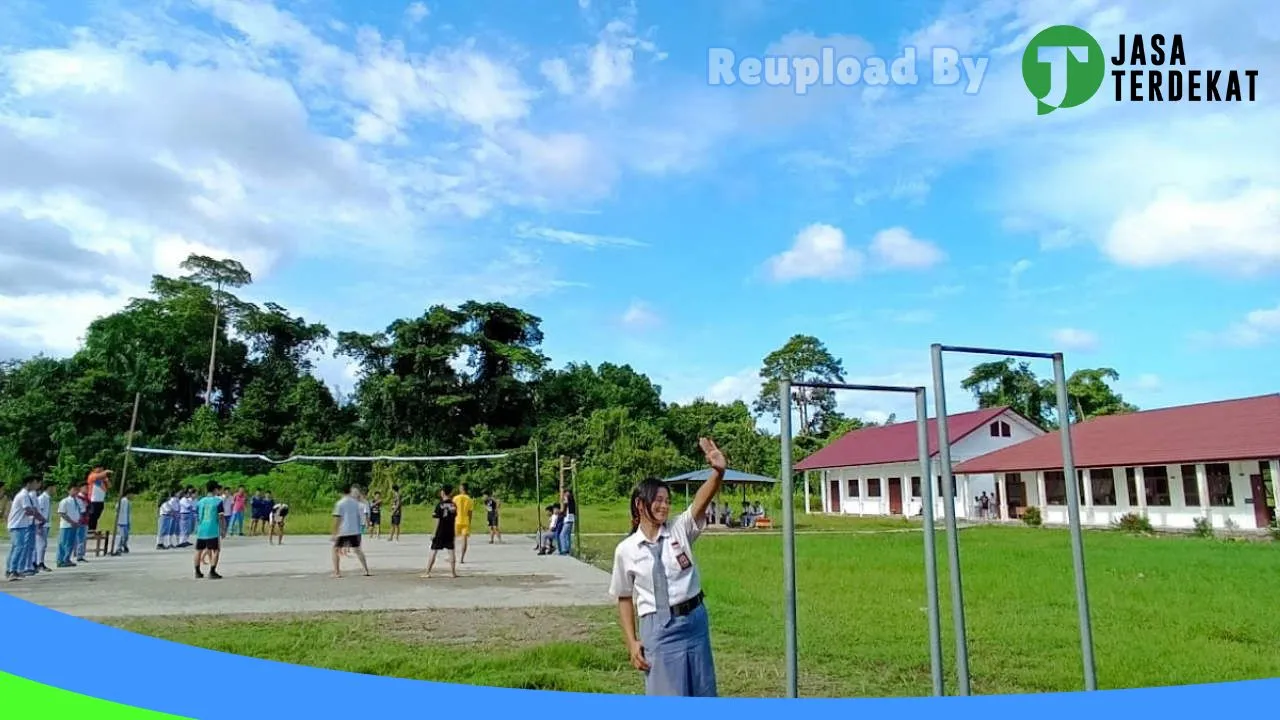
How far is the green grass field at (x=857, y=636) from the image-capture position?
4.95 meters

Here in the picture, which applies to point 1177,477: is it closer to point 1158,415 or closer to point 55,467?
point 1158,415

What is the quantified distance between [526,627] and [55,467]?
12.1m

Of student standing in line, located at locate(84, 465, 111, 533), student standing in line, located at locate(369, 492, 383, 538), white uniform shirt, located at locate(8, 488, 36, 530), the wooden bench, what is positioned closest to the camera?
white uniform shirt, located at locate(8, 488, 36, 530)

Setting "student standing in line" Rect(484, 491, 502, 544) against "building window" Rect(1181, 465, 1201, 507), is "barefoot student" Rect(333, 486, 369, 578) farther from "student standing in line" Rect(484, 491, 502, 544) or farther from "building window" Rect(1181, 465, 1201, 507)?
"building window" Rect(1181, 465, 1201, 507)

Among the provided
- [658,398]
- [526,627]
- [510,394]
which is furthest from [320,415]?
[526,627]

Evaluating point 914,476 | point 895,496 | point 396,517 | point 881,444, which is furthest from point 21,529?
point 881,444

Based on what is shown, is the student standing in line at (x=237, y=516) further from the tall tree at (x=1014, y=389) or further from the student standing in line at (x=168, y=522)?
the tall tree at (x=1014, y=389)

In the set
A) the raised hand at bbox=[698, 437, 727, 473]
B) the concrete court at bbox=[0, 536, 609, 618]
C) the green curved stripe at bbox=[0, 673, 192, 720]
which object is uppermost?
the raised hand at bbox=[698, 437, 727, 473]

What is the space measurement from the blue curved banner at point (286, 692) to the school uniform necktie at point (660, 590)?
0.77 meters

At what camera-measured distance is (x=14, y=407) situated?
48.0ft

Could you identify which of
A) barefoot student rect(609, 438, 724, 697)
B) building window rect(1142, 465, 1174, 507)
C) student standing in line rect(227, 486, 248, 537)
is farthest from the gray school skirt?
building window rect(1142, 465, 1174, 507)

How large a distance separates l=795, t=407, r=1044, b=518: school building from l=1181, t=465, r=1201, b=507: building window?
6.14 metres

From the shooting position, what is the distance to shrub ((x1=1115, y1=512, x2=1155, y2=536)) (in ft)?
57.0

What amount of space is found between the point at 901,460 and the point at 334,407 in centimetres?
1385
